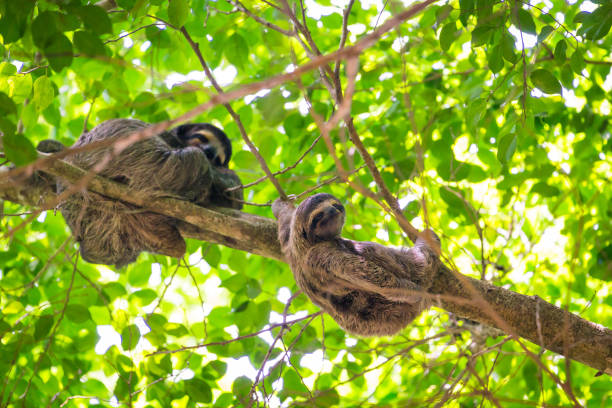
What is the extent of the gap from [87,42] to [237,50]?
7.49ft

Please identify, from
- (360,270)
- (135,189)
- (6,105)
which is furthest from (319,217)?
(6,105)

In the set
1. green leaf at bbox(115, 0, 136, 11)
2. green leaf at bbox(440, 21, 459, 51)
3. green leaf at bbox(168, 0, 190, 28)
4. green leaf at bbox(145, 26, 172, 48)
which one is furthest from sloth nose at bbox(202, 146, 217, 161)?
green leaf at bbox(440, 21, 459, 51)

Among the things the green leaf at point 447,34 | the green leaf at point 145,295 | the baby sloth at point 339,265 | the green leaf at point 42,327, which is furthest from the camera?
the green leaf at point 145,295

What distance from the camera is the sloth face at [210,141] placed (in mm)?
6074

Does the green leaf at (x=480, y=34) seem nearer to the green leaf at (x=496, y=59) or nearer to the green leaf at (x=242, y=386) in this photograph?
the green leaf at (x=496, y=59)

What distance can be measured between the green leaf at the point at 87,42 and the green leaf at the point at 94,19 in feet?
0.36

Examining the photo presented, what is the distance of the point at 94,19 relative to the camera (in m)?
3.41

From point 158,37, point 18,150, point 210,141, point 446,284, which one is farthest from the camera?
point 210,141

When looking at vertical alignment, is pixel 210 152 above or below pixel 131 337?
above

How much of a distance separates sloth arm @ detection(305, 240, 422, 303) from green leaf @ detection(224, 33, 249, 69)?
7.80 feet

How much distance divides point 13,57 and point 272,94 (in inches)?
118

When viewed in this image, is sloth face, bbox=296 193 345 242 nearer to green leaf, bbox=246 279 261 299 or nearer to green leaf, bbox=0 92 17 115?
green leaf, bbox=246 279 261 299

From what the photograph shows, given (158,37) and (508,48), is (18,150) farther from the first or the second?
(508,48)

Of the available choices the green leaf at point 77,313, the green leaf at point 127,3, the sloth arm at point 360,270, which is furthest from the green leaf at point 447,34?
the green leaf at point 77,313
